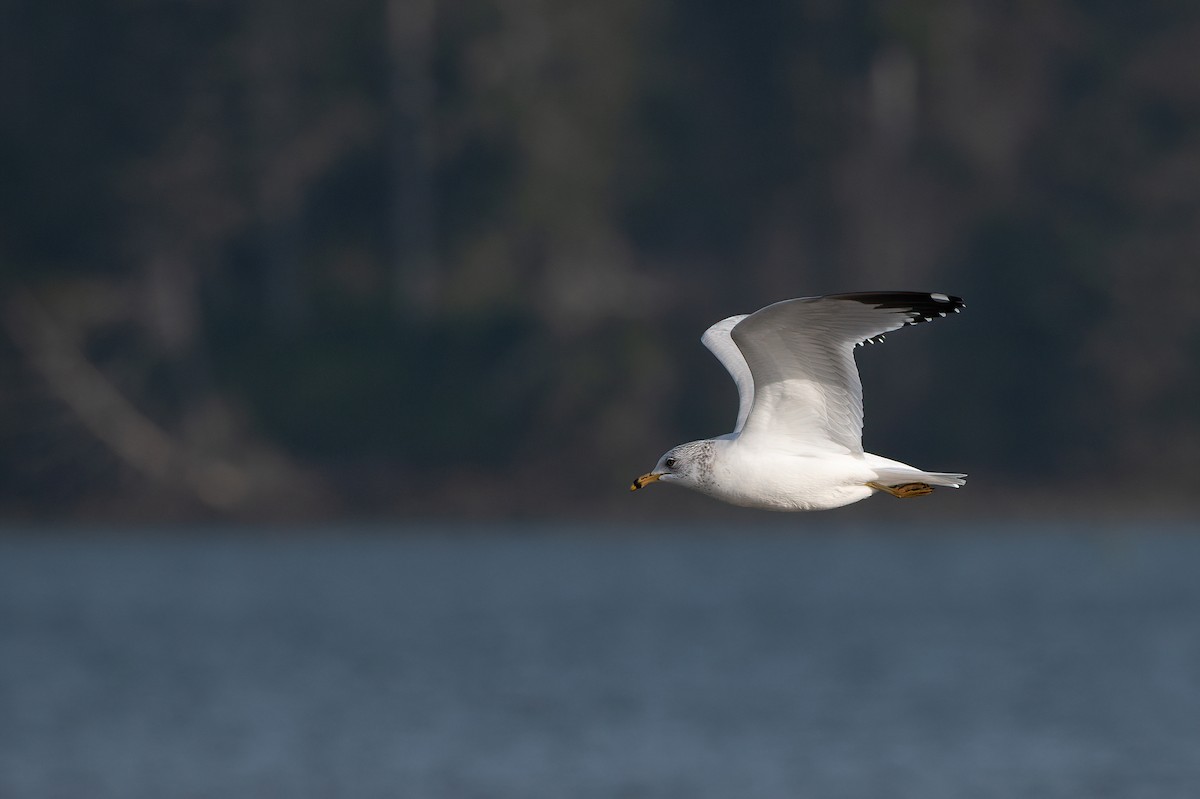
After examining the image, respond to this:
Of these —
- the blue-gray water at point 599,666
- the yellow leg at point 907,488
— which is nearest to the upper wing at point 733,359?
the yellow leg at point 907,488

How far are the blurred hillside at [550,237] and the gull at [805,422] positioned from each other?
30826 millimetres

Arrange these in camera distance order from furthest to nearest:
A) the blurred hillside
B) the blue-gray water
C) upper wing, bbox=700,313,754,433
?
1. the blurred hillside
2. the blue-gray water
3. upper wing, bbox=700,313,754,433

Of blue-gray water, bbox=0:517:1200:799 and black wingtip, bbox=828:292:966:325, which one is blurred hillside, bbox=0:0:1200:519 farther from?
black wingtip, bbox=828:292:966:325

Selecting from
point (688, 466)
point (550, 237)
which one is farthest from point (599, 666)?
point (688, 466)

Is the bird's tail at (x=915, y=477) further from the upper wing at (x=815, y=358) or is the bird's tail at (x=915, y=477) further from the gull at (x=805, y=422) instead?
the upper wing at (x=815, y=358)

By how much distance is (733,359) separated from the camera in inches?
403

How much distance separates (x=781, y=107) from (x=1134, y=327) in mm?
9459

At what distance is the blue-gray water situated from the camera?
21.4 metres

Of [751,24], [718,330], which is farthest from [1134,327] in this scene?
[718,330]

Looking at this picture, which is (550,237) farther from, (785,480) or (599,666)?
(785,480)

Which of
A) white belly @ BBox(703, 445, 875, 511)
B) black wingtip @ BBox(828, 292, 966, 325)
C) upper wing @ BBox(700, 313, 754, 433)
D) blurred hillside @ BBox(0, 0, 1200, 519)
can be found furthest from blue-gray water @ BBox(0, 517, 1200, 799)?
black wingtip @ BBox(828, 292, 966, 325)

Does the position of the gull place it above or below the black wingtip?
below

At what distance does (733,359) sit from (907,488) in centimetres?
113

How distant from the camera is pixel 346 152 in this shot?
47219 millimetres
